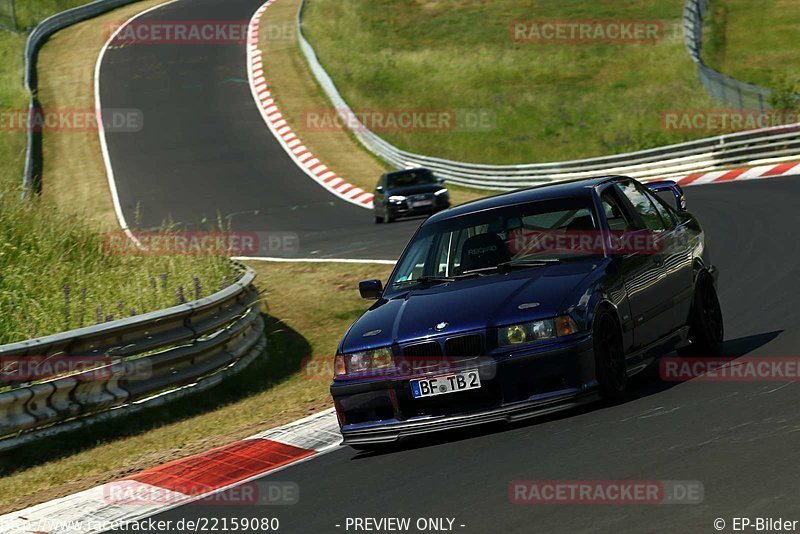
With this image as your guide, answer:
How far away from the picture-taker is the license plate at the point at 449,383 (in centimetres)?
748

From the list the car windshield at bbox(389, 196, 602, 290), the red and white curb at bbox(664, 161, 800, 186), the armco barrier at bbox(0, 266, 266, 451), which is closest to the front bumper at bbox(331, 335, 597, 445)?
the car windshield at bbox(389, 196, 602, 290)

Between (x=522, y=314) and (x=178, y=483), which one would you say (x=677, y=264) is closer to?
(x=522, y=314)

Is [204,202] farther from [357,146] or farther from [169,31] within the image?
[169,31]

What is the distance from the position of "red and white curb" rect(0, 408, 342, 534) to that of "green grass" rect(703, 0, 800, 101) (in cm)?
3276

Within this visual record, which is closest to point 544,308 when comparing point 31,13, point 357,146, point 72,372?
point 72,372

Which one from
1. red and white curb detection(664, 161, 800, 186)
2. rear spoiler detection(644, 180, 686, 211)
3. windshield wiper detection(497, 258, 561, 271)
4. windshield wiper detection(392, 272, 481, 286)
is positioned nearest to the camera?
windshield wiper detection(497, 258, 561, 271)

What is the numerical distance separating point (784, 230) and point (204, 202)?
19.5 metres

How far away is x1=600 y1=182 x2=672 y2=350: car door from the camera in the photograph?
8.44 metres

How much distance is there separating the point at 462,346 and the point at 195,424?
12.7ft

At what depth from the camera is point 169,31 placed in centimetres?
5616

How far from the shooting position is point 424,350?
761cm

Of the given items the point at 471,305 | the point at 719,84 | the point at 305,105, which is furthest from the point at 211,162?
the point at 471,305
